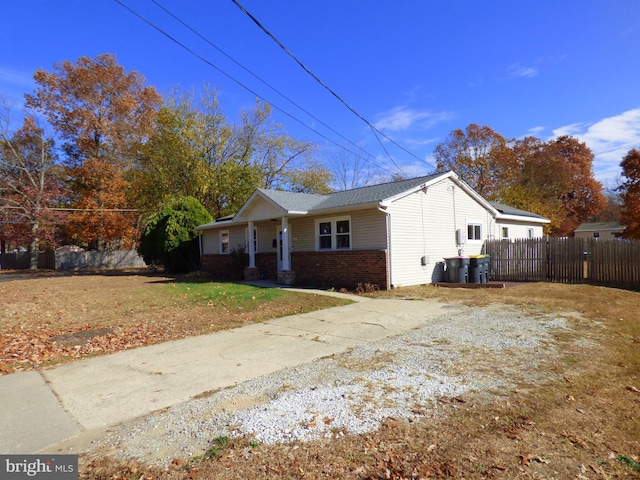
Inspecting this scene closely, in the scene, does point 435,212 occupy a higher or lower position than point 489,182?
lower

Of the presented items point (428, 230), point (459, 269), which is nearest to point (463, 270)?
point (459, 269)

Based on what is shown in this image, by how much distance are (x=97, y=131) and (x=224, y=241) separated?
18488mm

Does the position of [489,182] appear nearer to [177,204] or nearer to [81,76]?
[177,204]

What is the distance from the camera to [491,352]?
5598mm

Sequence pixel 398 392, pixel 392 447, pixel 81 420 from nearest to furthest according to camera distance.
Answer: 1. pixel 392 447
2. pixel 81 420
3. pixel 398 392

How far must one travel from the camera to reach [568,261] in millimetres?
A: 14047

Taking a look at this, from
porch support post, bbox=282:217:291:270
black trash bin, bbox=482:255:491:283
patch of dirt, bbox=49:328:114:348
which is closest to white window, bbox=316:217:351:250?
porch support post, bbox=282:217:291:270

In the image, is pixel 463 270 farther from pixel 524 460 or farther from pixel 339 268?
pixel 524 460

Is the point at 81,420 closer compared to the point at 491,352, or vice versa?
the point at 81,420

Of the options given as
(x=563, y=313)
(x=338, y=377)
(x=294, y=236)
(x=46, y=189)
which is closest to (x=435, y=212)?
(x=294, y=236)

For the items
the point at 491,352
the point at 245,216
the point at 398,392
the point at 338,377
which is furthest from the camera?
the point at 245,216

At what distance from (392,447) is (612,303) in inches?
375

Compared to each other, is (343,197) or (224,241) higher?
(343,197)

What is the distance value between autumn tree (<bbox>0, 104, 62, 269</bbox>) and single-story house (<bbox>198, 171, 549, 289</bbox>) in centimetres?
2215
